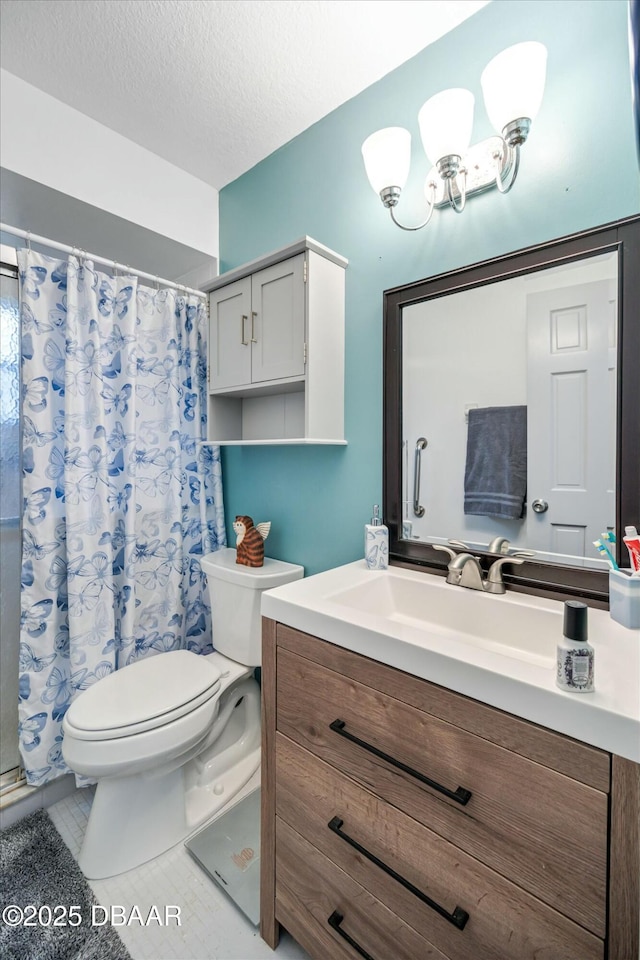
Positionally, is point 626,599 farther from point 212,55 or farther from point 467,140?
point 212,55

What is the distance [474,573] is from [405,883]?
67cm

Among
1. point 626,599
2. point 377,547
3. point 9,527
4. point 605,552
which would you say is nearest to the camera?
point 626,599

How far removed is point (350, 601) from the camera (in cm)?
116

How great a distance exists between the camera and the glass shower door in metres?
1.59

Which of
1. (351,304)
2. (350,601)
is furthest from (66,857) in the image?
(351,304)

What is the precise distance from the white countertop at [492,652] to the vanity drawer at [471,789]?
8cm

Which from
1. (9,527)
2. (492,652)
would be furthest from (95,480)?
(492,652)

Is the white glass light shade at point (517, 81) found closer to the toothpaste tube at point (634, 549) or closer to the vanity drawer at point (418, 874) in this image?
the toothpaste tube at point (634, 549)

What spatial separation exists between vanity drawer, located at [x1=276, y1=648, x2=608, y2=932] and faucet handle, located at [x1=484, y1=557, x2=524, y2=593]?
1.49ft

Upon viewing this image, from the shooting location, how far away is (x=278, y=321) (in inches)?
60.1

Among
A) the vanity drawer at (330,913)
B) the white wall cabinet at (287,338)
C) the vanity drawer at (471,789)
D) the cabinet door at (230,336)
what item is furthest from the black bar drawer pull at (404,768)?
the cabinet door at (230,336)

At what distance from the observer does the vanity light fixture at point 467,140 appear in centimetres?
99

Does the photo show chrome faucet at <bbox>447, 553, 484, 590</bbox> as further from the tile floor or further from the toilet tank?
the tile floor

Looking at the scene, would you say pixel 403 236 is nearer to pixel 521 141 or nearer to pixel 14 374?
pixel 521 141
